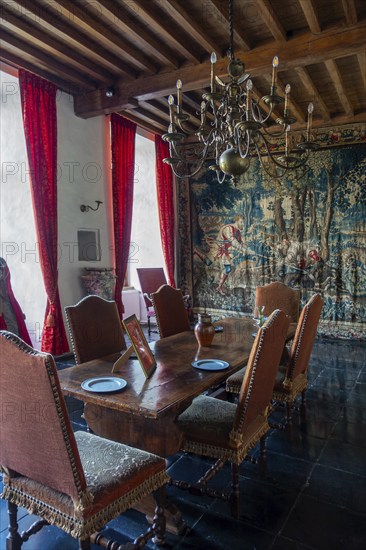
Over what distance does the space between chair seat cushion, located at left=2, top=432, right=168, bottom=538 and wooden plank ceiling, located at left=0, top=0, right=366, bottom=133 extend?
3.44 m

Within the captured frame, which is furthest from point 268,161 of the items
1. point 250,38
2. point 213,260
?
point 250,38

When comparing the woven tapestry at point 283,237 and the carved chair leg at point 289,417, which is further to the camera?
the woven tapestry at point 283,237

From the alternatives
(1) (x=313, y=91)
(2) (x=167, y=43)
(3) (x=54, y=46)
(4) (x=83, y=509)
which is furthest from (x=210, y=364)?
(1) (x=313, y=91)

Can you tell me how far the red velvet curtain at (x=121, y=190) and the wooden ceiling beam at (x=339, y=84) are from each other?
2.84 metres

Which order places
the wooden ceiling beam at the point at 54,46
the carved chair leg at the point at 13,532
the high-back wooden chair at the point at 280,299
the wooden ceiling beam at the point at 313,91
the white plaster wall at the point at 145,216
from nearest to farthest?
the carved chair leg at the point at 13,532
the wooden ceiling beam at the point at 54,46
the high-back wooden chair at the point at 280,299
the wooden ceiling beam at the point at 313,91
the white plaster wall at the point at 145,216

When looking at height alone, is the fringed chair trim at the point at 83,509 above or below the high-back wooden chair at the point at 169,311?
below

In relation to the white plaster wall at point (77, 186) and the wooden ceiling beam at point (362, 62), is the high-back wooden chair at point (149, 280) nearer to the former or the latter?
the white plaster wall at point (77, 186)

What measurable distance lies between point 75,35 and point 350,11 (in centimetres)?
252

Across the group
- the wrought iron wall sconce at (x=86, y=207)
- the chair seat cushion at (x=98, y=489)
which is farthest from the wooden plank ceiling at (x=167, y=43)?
the chair seat cushion at (x=98, y=489)

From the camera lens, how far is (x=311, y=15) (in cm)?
334

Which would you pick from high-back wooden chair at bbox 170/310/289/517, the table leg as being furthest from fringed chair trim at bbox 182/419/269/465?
the table leg

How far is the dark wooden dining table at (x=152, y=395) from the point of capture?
5.59 feet

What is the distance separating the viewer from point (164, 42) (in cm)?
400

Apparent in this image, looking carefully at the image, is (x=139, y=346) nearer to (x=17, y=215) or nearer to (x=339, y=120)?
(x=17, y=215)
